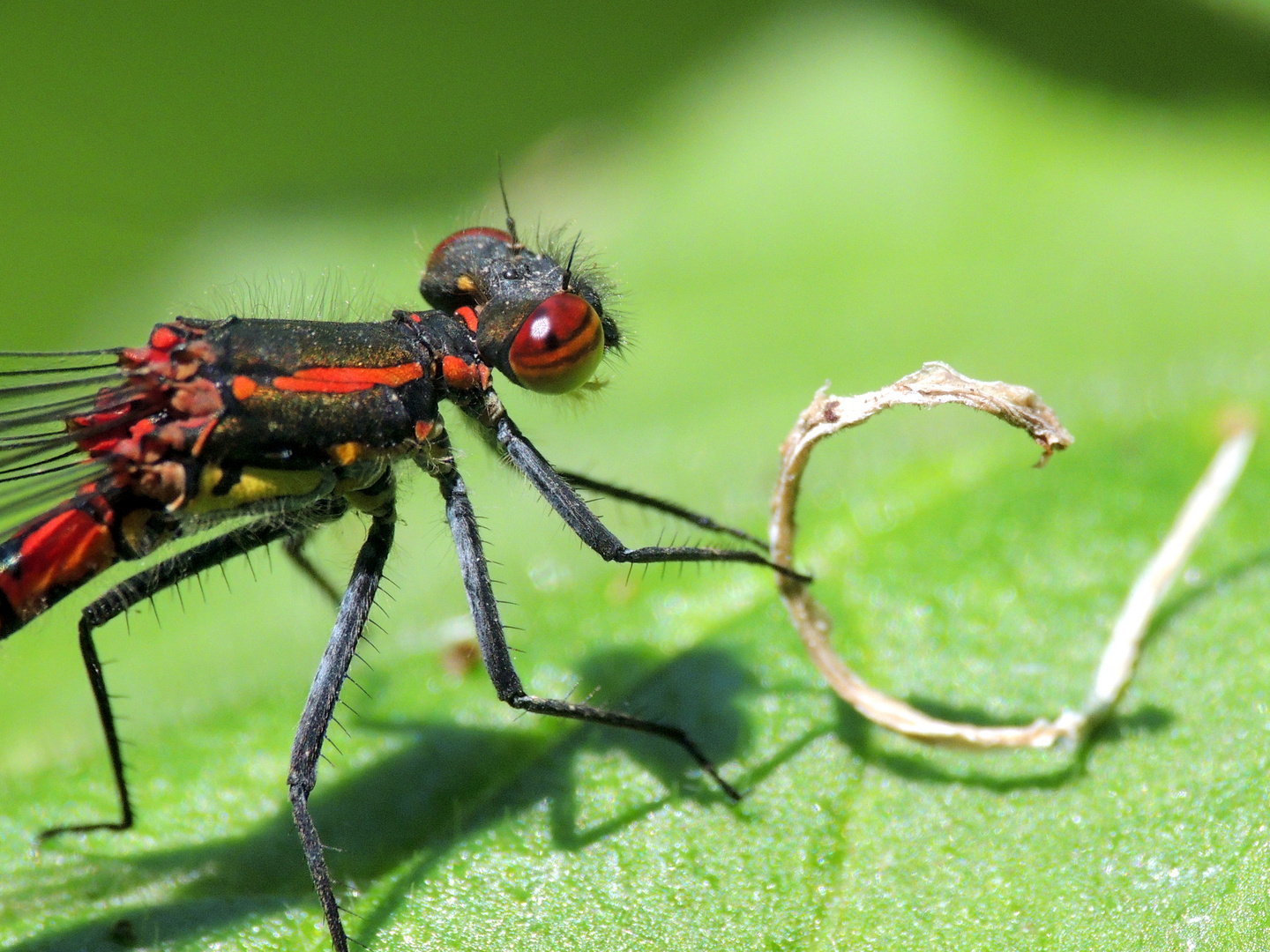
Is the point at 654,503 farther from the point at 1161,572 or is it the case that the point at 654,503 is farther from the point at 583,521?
the point at 1161,572

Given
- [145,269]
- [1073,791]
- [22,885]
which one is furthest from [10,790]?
[145,269]

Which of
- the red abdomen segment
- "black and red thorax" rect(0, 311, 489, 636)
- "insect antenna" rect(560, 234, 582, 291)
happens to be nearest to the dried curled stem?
"insect antenna" rect(560, 234, 582, 291)

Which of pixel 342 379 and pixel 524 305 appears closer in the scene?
pixel 342 379

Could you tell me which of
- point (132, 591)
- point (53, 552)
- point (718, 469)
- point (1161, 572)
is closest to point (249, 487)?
point (132, 591)

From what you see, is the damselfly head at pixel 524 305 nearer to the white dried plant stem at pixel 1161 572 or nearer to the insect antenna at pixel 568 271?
the insect antenna at pixel 568 271

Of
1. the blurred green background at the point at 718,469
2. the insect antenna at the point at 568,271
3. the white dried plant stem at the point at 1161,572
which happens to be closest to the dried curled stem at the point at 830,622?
the white dried plant stem at the point at 1161,572

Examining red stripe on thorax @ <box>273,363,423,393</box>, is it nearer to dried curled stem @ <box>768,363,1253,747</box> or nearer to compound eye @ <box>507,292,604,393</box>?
compound eye @ <box>507,292,604,393</box>

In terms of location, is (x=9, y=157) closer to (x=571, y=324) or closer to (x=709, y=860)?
(x=571, y=324)
